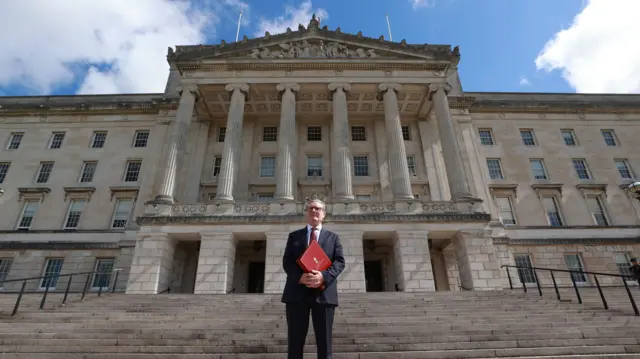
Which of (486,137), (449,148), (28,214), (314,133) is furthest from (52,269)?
(486,137)

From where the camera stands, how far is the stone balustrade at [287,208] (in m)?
18.5

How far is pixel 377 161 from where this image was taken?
25.5 metres

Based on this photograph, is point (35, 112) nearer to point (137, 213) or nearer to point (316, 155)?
point (137, 213)

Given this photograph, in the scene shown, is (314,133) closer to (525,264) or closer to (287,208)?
(287,208)

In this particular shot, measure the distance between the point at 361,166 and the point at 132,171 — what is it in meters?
18.1

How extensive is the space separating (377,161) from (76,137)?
25.0 m

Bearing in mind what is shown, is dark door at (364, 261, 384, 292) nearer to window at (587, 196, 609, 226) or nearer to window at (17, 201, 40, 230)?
window at (587, 196, 609, 226)

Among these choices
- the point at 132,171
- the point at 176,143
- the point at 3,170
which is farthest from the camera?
the point at 3,170

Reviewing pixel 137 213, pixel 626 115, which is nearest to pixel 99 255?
pixel 137 213

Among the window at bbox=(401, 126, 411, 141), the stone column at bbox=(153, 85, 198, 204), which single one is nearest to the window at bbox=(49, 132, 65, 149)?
the stone column at bbox=(153, 85, 198, 204)

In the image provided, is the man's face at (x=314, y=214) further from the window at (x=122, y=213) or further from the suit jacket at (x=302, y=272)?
the window at (x=122, y=213)

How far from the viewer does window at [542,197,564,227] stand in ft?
79.4

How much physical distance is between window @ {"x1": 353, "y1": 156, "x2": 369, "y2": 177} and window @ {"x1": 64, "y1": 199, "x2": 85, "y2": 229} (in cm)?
2058

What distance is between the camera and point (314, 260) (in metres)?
3.87
